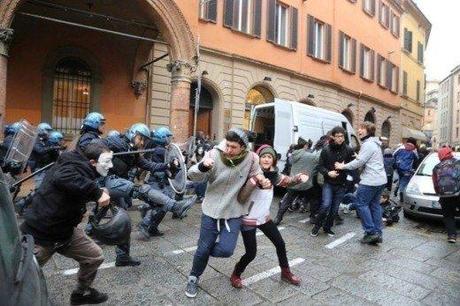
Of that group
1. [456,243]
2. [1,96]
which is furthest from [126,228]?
[1,96]

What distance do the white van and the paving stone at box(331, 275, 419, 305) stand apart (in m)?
6.36

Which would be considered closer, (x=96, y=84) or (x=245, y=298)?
(x=245, y=298)

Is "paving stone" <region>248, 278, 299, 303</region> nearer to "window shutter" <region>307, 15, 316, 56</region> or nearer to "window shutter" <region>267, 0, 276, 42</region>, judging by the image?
"window shutter" <region>267, 0, 276, 42</region>

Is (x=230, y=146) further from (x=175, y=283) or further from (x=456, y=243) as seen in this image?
(x=456, y=243)

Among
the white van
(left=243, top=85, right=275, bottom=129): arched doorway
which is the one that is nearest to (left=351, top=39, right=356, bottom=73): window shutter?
(left=243, top=85, right=275, bottom=129): arched doorway

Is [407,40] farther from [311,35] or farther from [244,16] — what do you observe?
[244,16]

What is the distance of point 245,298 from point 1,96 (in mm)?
7315

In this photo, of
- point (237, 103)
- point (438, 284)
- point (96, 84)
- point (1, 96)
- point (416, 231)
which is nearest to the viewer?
point (438, 284)

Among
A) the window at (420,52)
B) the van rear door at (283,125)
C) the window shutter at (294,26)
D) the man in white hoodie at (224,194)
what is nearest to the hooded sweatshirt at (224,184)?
the man in white hoodie at (224,194)

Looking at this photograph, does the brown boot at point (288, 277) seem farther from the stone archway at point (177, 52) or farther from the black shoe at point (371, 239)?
the stone archway at point (177, 52)

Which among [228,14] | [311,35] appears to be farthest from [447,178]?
[311,35]

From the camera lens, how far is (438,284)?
481 centimetres

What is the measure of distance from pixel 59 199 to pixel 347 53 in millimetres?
22828

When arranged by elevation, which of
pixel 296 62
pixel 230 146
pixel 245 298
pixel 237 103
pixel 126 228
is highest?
pixel 296 62
